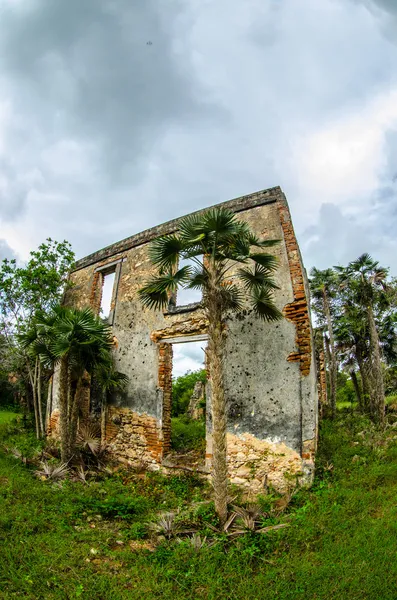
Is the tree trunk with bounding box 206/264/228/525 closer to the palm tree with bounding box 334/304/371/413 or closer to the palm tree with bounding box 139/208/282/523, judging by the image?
the palm tree with bounding box 139/208/282/523

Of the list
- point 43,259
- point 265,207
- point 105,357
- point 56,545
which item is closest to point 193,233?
point 265,207

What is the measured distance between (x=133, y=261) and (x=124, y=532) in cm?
760

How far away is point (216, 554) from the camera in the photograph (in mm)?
4773

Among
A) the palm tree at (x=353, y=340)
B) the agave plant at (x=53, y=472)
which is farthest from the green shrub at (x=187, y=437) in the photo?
the palm tree at (x=353, y=340)

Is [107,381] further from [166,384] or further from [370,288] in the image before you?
[370,288]

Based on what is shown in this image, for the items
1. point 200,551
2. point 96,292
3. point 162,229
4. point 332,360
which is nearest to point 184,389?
point 332,360

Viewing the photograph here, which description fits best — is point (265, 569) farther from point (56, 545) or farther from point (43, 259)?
point (43, 259)

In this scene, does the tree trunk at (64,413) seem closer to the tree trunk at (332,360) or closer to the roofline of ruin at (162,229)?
the roofline of ruin at (162,229)

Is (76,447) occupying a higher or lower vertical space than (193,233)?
lower

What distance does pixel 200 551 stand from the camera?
192 inches

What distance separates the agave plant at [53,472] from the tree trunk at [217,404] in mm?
3987

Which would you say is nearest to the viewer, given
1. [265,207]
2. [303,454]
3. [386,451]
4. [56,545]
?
[56,545]

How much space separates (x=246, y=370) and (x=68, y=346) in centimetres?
429

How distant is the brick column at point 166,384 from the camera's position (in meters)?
9.07
